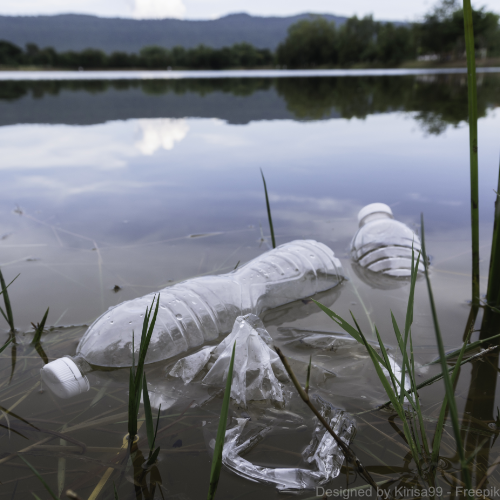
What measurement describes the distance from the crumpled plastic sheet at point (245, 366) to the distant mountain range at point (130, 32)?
149 metres

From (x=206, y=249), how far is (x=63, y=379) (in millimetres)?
1175

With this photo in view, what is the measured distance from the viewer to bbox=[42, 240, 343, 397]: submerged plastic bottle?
4.11 ft

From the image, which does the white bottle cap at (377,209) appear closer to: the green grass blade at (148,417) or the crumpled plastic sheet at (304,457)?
the crumpled plastic sheet at (304,457)

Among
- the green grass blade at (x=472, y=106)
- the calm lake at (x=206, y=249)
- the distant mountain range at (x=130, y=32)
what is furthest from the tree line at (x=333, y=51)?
the distant mountain range at (x=130, y=32)

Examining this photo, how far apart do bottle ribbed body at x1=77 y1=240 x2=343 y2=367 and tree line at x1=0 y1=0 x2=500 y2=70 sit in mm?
49656

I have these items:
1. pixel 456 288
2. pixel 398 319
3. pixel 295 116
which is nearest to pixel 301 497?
pixel 398 319

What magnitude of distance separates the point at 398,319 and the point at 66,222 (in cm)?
199

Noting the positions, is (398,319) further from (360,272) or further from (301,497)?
(301,497)

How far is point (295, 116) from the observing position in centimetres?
678

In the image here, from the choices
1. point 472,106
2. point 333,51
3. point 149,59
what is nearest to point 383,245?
point 472,106

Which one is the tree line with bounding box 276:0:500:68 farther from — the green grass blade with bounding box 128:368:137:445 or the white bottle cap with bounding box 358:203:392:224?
the green grass blade with bounding box 128:368:137:445

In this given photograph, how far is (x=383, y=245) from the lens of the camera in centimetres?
201

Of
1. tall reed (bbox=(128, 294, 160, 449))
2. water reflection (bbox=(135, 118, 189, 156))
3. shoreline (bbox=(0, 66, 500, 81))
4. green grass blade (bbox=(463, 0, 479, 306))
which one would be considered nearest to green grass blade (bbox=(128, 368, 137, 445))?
tall reed (bbox=(128, 294, 160, 449))

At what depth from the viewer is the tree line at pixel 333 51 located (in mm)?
47419
